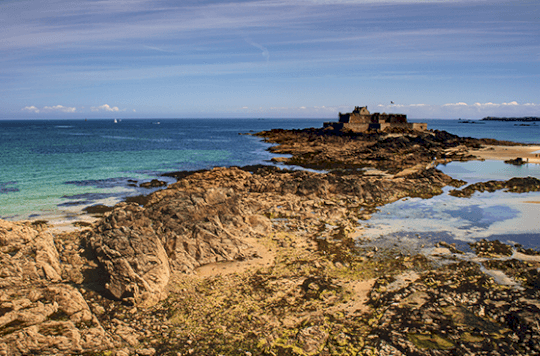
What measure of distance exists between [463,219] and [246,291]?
15619mm

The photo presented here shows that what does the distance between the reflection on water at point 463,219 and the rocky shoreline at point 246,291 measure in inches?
68.7

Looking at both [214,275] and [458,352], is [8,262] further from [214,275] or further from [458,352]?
[458,352]

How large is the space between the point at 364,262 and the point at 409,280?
2.05 metres

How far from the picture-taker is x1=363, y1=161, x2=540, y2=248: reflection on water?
17.9 meters

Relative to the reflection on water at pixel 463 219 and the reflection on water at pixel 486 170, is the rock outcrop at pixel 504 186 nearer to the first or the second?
the reflection on water at pixel 463 219

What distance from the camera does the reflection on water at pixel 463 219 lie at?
1794 centimetres

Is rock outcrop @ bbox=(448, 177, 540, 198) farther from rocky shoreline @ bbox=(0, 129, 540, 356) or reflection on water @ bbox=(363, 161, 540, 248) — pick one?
rocky shoreline @ bbox=(0, 129, 540, 356)

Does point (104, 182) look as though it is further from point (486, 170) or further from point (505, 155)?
point (505, 155)

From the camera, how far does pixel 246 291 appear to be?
12.1 metres

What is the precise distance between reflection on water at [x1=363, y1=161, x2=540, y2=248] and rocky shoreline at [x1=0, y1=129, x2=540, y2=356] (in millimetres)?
1744

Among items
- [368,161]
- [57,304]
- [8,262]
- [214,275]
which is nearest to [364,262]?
[214,275]

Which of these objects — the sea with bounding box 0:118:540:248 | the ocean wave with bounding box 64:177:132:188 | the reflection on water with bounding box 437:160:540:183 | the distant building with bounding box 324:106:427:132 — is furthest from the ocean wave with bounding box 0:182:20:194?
the distant building with bounding box 324:106:427:132

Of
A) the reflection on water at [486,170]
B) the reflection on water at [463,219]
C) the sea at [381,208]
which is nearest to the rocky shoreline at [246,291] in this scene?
the reflection on water at [463,219]

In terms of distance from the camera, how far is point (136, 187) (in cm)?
3133
